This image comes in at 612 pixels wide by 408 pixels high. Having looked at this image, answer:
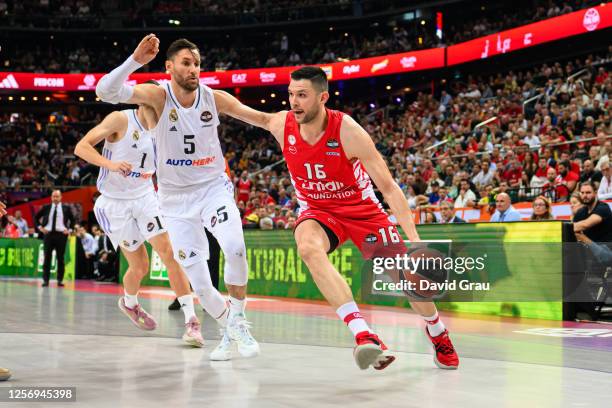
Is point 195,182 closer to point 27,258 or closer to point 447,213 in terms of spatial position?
point 447,213

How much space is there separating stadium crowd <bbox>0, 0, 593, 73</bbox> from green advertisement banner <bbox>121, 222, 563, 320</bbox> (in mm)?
21840

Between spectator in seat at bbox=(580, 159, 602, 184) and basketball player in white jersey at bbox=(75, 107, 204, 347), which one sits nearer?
basketball player in white jersey at bbox=(75, 107, 204, 347)

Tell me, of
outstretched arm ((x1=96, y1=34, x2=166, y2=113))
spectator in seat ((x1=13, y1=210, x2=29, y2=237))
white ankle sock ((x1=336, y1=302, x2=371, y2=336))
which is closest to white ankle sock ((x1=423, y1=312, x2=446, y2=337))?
white ankle sock ((x1=336, y1=302, x2=371, y2=336))

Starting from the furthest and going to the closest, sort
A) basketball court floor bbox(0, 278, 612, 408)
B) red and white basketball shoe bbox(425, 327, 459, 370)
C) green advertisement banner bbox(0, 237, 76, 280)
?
green advertisement banner bbox(0, 237, 76, 280)
red and white basketball shoe bbox(425, 327, 459, 370)
basketball court floor bbox(0, 278, 612, 408)

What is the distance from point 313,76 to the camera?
496cm

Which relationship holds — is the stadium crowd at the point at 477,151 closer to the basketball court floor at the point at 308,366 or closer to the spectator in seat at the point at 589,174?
the spectator in seat at the point at 589,174

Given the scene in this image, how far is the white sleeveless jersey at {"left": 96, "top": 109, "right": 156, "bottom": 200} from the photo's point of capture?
296 inches

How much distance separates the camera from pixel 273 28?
39.7 metres

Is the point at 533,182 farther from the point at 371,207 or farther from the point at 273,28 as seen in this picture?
the point at 273,28

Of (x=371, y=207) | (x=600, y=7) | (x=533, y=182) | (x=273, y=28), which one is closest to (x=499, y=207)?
(x=533, y=182)

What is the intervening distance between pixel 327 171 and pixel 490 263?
5158 mm

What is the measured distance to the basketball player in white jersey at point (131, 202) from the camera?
281 inches

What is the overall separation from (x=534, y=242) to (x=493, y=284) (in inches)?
33.7

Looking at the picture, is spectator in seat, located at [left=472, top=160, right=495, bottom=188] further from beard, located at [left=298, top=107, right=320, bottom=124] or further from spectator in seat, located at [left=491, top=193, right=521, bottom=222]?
beard, located at [left=298, top=107, right=320, bottom=124]
